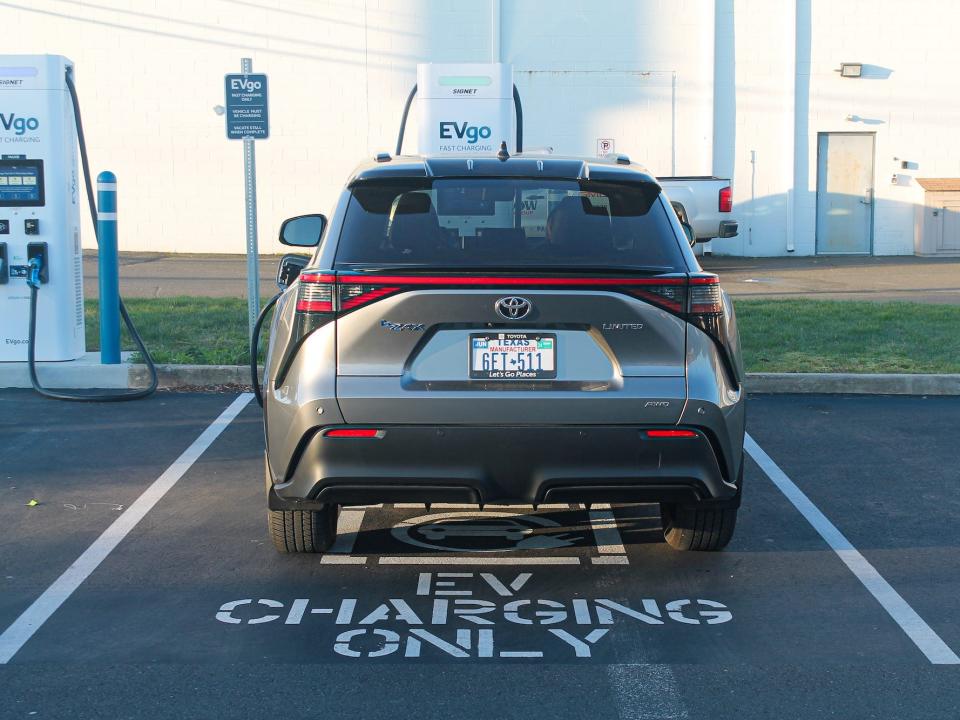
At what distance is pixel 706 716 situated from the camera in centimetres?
402

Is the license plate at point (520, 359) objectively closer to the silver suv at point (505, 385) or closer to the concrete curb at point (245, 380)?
the silver suv at point (505, 385)

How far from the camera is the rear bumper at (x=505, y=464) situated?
16.1 feet

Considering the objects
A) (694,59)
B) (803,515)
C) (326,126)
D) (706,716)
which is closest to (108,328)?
(803,515)

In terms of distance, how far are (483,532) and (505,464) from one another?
1334 millimetres

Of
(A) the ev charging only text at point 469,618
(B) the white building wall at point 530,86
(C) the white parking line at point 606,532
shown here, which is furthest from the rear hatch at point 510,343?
(B) the white building wall at point 530,86

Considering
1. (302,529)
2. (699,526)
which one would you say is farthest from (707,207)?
(302,529)

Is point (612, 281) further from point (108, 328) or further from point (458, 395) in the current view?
point (108, 328)

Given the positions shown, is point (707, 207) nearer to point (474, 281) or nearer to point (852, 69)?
point (852, 69)

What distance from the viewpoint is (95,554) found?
19.0 ft

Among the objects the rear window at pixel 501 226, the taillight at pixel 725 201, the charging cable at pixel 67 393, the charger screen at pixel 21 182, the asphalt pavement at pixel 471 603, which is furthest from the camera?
the taillight at pixel 725 201

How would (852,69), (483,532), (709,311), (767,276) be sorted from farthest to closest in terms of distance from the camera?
(852,69), (767,276), (483,532), (709,311)

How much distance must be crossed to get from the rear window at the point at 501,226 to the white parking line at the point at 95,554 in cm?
179

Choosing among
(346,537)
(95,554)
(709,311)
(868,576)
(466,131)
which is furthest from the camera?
(466,131)

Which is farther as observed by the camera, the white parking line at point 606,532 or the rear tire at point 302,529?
the white parking line at point 606,532
